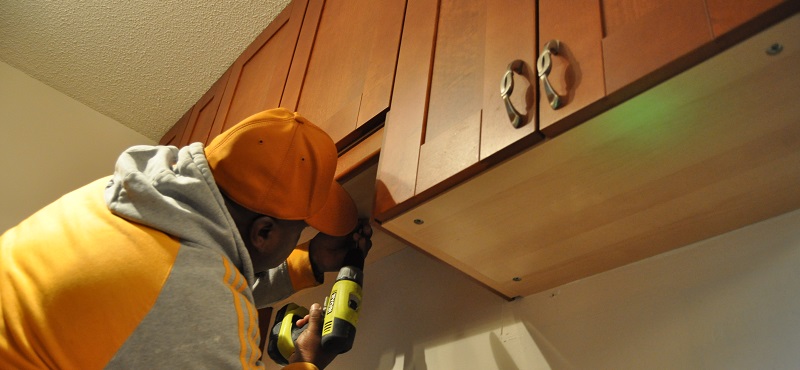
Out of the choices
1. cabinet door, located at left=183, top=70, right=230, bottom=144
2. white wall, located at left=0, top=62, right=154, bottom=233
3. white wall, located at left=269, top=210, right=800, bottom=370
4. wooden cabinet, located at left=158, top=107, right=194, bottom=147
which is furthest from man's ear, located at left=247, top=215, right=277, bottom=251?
white wall, located at left=0, top=62, right=154, bottom=233

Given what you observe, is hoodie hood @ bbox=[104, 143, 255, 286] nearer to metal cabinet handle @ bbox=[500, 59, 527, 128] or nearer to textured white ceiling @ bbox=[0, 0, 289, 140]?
metal cabinet handle @ bbox=[500, 59, 527, 128]

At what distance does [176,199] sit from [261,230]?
7.2 inches

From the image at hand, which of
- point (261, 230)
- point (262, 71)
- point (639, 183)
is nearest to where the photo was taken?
point (639, 183)

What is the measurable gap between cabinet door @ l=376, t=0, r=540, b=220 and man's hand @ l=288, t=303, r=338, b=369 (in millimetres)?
282

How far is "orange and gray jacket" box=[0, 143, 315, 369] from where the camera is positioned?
643 millimetres

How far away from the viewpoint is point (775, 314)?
0.73 metres

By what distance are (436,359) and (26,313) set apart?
68 centimetres

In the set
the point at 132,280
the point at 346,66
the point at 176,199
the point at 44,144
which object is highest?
the point at 44,144

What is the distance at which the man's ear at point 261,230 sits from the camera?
0.95 metres

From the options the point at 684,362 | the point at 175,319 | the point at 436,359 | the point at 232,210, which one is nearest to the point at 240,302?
the point at 175,319

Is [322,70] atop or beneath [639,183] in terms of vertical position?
atop

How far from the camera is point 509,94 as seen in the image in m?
0.73

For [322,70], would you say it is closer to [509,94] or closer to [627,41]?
[509,94]

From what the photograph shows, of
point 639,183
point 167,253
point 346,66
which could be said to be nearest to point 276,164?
point 167,253
